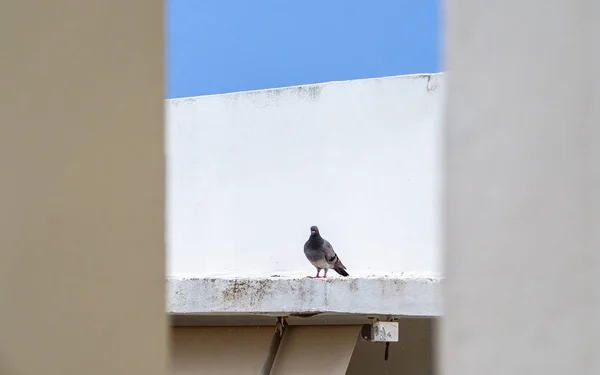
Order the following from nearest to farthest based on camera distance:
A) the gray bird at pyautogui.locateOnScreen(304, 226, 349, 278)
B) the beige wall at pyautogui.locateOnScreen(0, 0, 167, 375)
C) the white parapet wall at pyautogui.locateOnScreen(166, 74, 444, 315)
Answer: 1. the beige wall at pyautogui.locateOnScreen(0, 0, 167, 375)
2. the gray bird at pyautogui.locateOnScreen(304, 226, 349, 278)
3. the white parapet wall at pyautogui.locateOnScreen(166, 74, 444, 315)

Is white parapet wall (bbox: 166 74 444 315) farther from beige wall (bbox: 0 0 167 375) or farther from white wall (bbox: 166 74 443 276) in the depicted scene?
beige wall (bbox: 0 0 167 375)

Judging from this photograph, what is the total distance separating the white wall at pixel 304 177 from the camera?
771cm

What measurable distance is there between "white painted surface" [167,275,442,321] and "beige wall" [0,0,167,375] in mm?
3949

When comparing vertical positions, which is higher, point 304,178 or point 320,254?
point 304,178

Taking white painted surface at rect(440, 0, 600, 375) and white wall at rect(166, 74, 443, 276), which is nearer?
white painted surface at rect(440, 0, 600, 375)

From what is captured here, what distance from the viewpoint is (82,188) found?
35.5 inches

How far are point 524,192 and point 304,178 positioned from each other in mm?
7331

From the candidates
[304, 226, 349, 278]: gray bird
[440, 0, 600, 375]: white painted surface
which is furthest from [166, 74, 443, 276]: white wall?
[440, 0, 600, 375]: white painted surface

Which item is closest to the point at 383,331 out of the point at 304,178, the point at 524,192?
the point at 304,178

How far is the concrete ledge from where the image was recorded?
4832 mm

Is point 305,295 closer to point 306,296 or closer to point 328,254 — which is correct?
point 306,296

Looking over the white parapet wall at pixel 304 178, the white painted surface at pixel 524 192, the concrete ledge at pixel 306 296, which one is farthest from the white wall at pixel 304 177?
the white painted surface at pixel 524 192

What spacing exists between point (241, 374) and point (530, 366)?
4.85 meters

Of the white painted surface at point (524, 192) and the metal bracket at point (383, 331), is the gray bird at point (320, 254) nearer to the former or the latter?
the metal bracket at point (383, 331)
